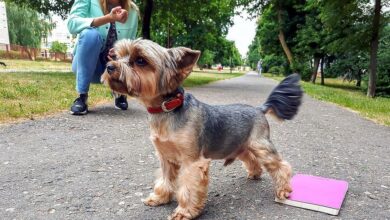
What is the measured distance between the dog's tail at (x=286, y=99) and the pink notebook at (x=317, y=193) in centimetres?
73

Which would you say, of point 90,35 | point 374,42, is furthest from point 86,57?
point 374,42

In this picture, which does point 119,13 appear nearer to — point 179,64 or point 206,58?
point 179,64

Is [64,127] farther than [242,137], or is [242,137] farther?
[64,127]

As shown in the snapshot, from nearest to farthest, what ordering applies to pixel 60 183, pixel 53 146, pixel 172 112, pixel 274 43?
pixel 172 112
pixel 60 183
pixel 53 146
pixel 274 43

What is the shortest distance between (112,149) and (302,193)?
8.57 ft

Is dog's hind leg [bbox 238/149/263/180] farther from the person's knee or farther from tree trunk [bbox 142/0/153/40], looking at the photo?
tree trunk [bbox 142/0/153/40]

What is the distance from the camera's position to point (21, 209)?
306 centimetres

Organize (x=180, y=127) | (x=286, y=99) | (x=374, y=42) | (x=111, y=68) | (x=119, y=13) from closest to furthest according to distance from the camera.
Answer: (x=111, y=68), (x=180, y=127), (x=286, y=99), (x=119, y=13), (x=374, y=42)

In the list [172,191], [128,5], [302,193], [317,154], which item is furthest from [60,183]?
[128,5]

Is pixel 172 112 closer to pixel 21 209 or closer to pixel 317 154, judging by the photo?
pixel 21 209

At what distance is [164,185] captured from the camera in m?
3.35

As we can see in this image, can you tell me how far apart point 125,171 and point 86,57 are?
323cm

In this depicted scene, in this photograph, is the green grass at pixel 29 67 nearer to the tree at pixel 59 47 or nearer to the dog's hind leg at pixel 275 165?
the dog's hind leg at pixel 275 165

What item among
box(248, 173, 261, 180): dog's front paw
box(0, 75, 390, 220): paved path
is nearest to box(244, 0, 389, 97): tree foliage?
box(0, 75, 390, 220): paved path
